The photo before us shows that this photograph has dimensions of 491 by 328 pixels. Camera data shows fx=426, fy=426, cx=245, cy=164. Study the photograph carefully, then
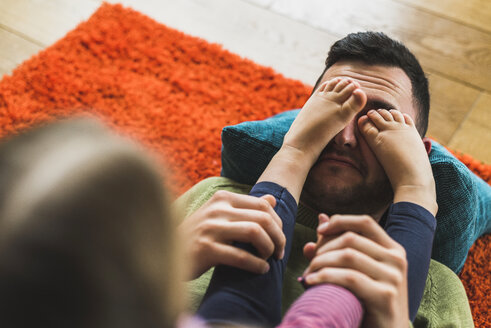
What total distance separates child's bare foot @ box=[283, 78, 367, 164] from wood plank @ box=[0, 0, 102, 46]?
1.15 m

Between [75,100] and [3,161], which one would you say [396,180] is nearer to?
[3,161]

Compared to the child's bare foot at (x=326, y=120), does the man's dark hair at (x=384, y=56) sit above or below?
above

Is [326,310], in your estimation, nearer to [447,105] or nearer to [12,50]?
[447,105]

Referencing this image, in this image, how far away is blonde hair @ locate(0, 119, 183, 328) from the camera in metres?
0.24

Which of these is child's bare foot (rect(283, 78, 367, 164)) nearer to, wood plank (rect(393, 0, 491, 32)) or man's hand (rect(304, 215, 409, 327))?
man's hand (rect(304, 215, 409, 327))

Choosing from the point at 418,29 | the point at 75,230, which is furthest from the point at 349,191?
the point at 418,29

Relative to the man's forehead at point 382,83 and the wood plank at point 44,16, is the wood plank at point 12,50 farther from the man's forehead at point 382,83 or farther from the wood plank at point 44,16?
the man's forehead at point 382,83

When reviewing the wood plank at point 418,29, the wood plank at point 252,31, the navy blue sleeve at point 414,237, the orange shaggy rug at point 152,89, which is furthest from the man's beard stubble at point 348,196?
the wood plank at point 418,29

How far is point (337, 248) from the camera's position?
1.83 ft

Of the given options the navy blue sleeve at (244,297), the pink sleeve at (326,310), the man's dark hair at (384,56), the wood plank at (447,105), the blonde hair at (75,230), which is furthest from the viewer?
the wood plank at (447,105)

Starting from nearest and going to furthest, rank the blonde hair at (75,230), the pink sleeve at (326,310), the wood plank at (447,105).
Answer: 1. the blonde hair at (75,230)
2. the pink sleeve at (326,310)
3. the wood plank at (447,105)

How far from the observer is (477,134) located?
1.42m

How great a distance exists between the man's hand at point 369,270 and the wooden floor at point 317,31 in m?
0.98

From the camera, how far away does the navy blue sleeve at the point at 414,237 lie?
0.65m
